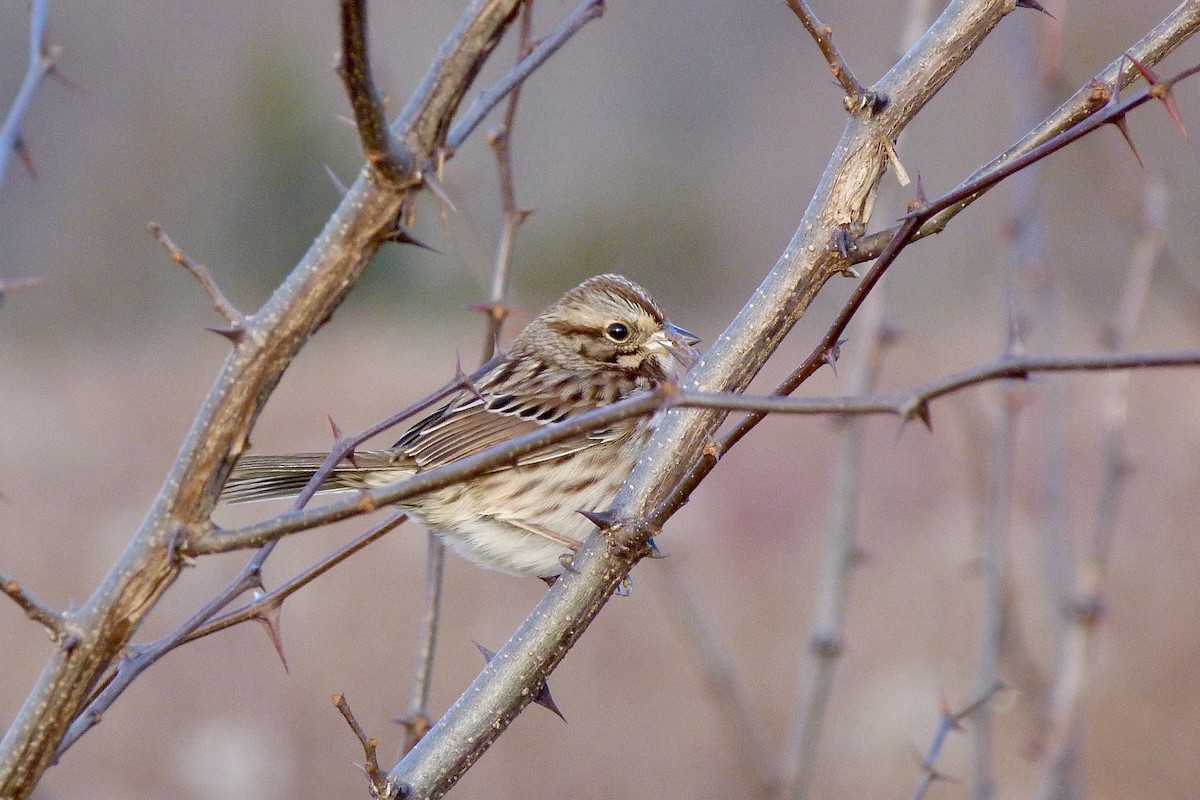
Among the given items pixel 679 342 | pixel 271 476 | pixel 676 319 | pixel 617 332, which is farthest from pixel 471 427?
pixel 676 319

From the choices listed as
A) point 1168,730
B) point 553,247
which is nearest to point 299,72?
point 553,247

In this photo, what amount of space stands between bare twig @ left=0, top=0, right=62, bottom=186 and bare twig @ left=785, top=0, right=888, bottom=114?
5.00 ft

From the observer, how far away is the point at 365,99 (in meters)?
1.73

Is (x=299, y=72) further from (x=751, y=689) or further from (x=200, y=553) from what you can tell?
(x=200, y=553)

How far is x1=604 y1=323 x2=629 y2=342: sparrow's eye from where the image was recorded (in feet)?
14.4

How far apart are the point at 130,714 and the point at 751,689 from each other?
538 cm

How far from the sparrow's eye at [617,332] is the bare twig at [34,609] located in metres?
2.69

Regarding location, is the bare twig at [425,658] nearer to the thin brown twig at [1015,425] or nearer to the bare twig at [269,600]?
the bare twig at [269,600]

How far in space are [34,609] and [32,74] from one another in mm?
1464

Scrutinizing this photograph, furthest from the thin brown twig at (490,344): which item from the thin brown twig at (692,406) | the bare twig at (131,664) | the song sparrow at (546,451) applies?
the thin brown twig at (692,406)

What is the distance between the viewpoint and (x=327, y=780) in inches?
429

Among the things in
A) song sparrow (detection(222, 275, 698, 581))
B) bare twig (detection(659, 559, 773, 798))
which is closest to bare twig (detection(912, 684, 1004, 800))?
bare twig (detection(659, 559, 773, 798))

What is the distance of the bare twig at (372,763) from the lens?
75.1 inches

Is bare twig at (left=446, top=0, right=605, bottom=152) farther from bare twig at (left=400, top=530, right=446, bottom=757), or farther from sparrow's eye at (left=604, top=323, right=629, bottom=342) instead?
sparrow's eye at (left=604, top=323, right=629, bottom=342)
